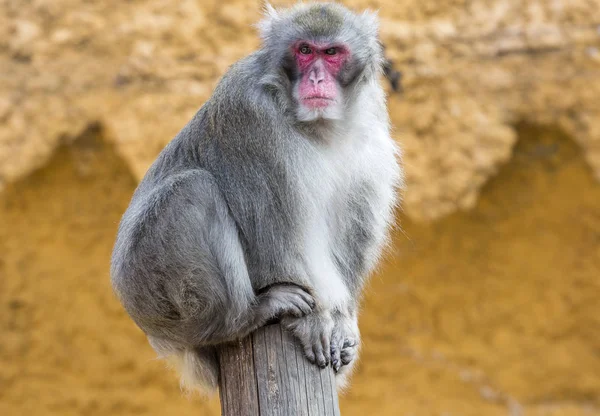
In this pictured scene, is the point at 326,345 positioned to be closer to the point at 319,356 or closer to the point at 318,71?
the point at 319,356

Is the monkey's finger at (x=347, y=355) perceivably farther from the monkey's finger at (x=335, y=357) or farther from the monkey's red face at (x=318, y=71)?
the monkey's red face at (x=318, y=71)

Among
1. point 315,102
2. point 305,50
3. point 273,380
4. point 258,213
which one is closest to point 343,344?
point 273,380

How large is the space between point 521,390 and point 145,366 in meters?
3.63

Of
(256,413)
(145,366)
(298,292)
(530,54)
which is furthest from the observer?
(145,366)

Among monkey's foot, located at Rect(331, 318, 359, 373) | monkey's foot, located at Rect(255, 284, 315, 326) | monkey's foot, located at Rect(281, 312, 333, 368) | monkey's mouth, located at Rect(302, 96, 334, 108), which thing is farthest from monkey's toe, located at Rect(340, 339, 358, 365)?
monkey's mouth, located at Rect(302, 96, 334, 108)

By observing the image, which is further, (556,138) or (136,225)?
(556,138)

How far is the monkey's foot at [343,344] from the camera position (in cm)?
476

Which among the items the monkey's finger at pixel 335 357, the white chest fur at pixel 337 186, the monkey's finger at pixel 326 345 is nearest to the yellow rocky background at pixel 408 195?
the white chest fur at pixel 337 186

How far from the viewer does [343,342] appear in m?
4.92

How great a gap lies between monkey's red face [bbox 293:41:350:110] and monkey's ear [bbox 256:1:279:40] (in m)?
0.34

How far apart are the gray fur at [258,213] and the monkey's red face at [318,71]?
0.22 feet

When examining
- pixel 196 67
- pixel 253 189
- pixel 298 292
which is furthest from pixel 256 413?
pixel 196 67

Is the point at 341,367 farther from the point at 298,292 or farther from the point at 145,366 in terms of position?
the point at 145,366

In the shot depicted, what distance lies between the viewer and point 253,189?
4.84 meters
